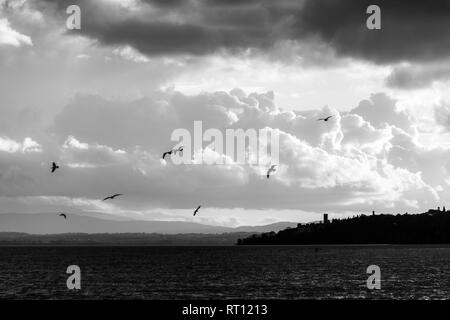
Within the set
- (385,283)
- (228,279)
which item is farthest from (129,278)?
(385,283)
